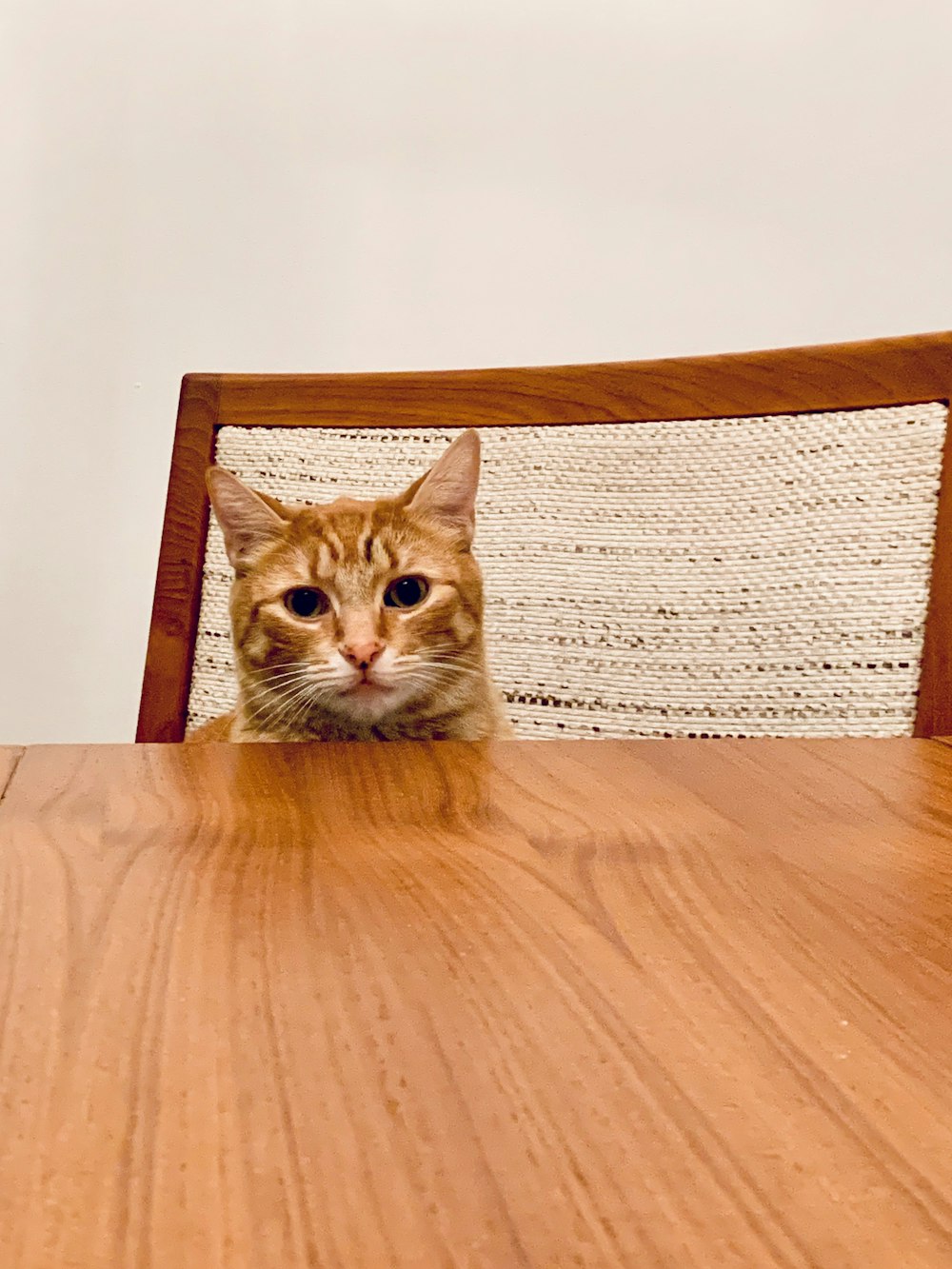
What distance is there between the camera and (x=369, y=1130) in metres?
0.27

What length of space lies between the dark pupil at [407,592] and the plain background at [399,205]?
0.93 meters

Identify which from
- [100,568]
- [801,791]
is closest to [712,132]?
[100,568]

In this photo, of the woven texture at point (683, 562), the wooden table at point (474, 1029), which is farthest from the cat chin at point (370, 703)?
the wooden table at point (474, 1029)

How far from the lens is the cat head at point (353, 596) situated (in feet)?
3.32

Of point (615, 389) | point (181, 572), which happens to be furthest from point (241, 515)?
point (615, 389)

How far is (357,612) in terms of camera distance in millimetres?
1022

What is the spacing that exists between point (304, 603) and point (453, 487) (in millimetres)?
172

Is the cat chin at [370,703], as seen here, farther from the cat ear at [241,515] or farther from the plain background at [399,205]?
the plain background at [399,205]

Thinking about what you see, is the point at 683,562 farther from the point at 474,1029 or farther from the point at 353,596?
the point at 474,1029

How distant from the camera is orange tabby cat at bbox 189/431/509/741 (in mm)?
1019

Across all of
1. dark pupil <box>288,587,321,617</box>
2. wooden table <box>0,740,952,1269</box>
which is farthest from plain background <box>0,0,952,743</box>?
wooden table <box>0,740,952,1269</box>

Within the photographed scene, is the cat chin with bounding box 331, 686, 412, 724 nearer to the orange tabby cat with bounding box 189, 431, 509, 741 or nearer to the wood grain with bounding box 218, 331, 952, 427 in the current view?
the orange tabby cat with bounding box 189, 431, 509, 741

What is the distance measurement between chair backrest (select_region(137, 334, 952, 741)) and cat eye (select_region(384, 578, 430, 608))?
4.4 inches

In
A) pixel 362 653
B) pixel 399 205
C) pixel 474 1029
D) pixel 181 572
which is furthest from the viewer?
pixel 399 205
